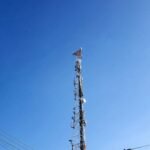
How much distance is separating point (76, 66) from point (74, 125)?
1603cm

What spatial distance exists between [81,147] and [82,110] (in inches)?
340

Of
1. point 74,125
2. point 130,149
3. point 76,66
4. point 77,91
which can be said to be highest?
point 76,66

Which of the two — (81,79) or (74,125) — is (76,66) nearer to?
(81,79)

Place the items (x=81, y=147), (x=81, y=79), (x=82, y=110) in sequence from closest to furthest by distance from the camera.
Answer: (x=81, y=147), (x=82, y=110), (x=81, y=79)

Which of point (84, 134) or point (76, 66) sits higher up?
point (76, 66)

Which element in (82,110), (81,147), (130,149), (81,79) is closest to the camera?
(130,149)

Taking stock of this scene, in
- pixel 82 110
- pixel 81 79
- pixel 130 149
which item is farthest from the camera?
pixel 81 79

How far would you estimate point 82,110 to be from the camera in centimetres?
7794

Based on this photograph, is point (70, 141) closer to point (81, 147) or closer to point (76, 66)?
point (81, 147)

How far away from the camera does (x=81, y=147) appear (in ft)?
239

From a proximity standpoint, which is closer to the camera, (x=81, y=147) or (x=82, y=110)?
(x=81, y=147)

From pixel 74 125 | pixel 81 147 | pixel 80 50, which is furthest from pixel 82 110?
pixel 80 50

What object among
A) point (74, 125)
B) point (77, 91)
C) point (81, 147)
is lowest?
point (81, 147)

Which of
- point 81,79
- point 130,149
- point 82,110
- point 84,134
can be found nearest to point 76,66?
point 81,79
